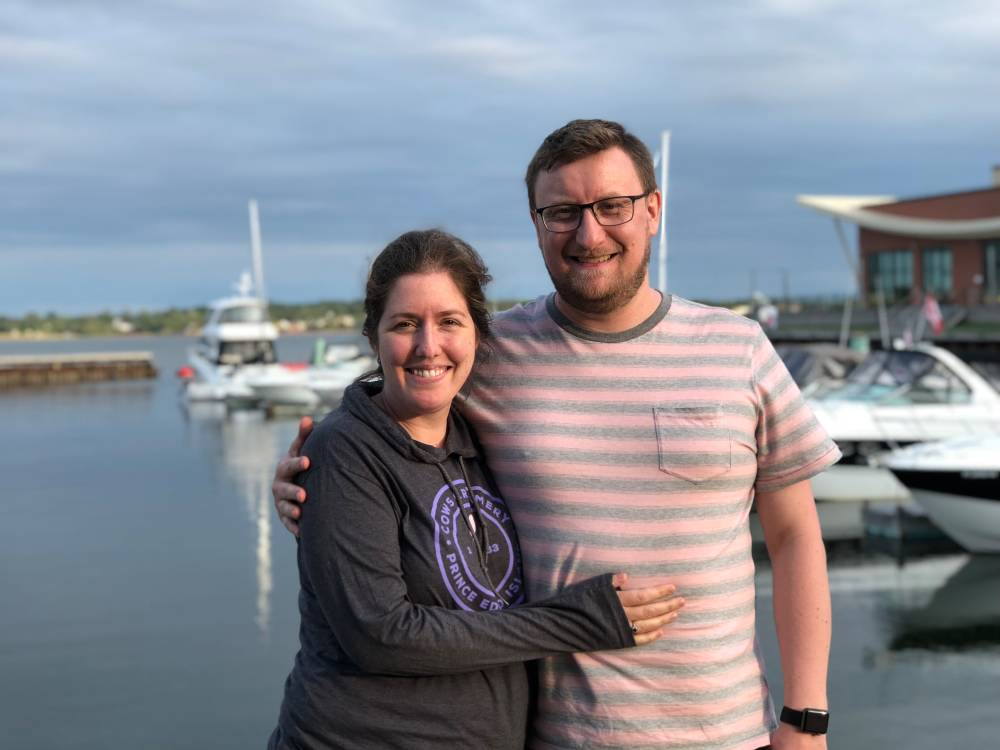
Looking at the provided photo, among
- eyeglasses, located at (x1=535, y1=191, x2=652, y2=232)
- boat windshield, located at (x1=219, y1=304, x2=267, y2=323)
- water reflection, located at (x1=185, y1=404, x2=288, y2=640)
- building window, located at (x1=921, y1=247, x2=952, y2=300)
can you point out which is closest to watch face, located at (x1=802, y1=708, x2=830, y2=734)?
eyeglasses, located at (x1=535, y1=191, x2=652, y2=232)

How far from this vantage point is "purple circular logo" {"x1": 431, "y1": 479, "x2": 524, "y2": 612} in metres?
2.42

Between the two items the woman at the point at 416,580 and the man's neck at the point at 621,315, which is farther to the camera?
the man's neck at the point at 621,315

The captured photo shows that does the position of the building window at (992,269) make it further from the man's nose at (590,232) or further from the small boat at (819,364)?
the man's nose at (590,232)

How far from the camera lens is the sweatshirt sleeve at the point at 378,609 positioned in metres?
2.29

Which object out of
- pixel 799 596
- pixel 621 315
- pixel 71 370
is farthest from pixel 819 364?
pixel 71 370

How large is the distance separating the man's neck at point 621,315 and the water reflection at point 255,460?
7915mm

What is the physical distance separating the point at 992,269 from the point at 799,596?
50.5 m

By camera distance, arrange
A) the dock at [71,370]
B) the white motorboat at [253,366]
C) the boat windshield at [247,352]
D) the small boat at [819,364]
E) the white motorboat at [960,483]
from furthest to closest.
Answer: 1. the dock at [71,370]
2. the boat windshield at [247,352]
3. the white motorboat at [253,366]
4. the small boat at [819,364]
5. the white motorboat at [960,483]

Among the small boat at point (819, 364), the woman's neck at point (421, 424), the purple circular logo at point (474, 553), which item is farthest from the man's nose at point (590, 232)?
the small boat at point (819, 364)

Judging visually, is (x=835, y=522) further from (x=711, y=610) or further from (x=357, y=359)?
(x=357, y=359)

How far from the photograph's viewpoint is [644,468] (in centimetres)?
256

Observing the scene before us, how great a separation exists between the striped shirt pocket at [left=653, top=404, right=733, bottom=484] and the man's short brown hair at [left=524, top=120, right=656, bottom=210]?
1.85 ft

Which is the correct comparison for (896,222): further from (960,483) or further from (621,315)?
(621,315)

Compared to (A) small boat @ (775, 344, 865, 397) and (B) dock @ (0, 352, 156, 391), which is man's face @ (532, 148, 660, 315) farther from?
(B) dock @ (0, 352, 156, 391)
